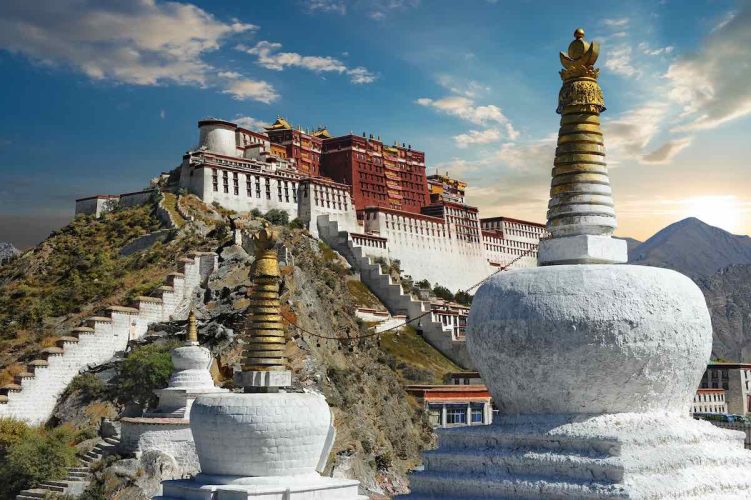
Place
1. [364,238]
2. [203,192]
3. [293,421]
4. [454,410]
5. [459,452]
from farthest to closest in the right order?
[364,238] → [203,192] → [454,410] → [293,421] → [459,452]

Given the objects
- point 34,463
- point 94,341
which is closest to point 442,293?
point 94,341

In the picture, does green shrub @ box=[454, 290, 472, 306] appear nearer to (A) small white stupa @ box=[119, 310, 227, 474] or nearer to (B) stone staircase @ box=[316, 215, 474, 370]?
(B) stone staircase @ box=[316, 215, 474, 370]

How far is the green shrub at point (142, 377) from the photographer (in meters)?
36.9

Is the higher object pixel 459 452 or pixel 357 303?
pixel 357 303

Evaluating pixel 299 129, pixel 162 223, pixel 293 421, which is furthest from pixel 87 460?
pixel 299 129

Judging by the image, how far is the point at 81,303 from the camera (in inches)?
1960

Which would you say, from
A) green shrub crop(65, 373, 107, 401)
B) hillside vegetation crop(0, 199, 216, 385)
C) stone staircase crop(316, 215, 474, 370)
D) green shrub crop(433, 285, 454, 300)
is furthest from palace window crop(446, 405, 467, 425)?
green shrub crop(433, 285, 454, 300)

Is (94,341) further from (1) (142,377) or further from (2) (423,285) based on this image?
(2) (423,285)

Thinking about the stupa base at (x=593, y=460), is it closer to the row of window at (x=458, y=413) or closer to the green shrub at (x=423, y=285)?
the row of window at (x=458, y=413)

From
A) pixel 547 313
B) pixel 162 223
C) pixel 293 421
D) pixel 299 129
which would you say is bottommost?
pixel 293 421

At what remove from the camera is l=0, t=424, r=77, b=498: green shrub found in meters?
31.8

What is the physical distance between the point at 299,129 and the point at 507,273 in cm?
7863

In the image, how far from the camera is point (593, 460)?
10.5 m

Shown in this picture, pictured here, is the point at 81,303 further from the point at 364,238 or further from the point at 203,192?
the point at 364,238
